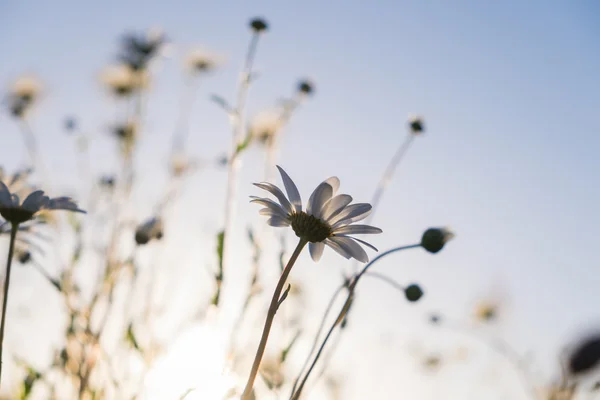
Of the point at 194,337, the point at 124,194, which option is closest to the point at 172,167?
the point at 124,194

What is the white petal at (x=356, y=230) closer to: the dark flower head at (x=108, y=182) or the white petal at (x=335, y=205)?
the white petal at (x=335, y=205)

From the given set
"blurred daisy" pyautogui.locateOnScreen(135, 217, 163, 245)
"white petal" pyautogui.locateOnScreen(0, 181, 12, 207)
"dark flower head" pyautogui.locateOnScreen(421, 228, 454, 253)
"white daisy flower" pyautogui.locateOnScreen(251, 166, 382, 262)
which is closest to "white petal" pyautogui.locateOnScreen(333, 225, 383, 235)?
"white daisy flower" pyautogui.locateOnScreen(251, 166, 382, 262)

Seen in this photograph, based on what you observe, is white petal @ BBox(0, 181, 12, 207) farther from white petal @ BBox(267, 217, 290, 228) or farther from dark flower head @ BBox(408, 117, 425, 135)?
dark flower head @ BBox(408, 117, 425, 135)

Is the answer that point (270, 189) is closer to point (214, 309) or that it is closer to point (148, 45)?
point (214, 309)

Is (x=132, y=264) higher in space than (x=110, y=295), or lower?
higher

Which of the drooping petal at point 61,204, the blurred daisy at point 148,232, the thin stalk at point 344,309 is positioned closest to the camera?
the thin stalk at point 344,309

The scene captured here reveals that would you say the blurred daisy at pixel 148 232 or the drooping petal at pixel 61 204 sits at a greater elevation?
the blurred daisy at pixel 148 232

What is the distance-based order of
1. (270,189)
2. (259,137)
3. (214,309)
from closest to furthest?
(270,189) → (214,309) → (259,137)

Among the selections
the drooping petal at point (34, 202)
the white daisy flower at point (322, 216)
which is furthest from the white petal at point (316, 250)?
the drooping petal at point (34, 202)
